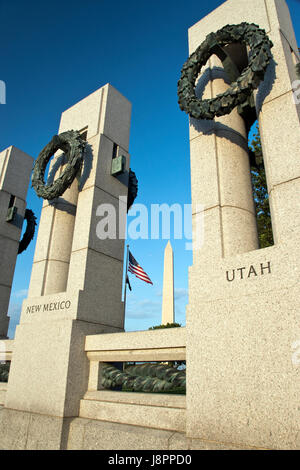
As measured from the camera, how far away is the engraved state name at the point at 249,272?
483 centimetres

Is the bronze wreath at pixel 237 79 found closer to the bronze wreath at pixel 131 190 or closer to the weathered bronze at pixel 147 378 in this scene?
the bronze wreath at pixel 131 190

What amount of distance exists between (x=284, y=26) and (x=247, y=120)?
1905 millimetres

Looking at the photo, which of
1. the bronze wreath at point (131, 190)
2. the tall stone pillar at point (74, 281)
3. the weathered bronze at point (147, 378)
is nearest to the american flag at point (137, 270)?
the bronze wreath at point (131, 190)

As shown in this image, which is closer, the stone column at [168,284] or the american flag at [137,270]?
the american flag at [137,270]

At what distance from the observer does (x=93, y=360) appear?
300 inches

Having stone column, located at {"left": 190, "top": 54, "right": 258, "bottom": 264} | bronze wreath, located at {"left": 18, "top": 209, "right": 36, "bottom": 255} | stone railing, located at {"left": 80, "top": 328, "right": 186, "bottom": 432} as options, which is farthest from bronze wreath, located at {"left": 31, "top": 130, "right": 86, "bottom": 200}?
bronze wreath, located at {"left": 18, "top": 209, "right": 36, "bottom": 255}

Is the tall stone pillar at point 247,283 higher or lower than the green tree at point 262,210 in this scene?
lower

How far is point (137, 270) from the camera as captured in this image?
16.8 meters

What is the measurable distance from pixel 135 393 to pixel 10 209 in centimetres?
990

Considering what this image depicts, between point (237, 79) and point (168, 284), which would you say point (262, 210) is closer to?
point (237, 79)

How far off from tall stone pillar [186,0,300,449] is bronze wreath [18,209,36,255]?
10.3 m

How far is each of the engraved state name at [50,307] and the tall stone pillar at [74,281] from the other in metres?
0.02

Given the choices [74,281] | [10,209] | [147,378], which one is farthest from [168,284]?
[147,378]

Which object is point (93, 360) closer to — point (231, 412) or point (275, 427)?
point (231, 412)
